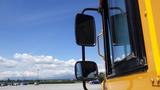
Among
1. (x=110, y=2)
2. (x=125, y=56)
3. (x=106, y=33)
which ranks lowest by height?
(x=125, y=56)

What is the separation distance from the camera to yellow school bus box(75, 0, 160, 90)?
7.81 feet

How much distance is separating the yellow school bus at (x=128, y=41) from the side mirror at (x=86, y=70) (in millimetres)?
19

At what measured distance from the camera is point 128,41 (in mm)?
2936

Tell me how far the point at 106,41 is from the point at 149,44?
56.6 inches

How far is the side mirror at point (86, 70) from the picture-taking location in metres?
3.91

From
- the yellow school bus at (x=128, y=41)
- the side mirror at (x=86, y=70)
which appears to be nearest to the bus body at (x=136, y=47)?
the yellow school bus at (x=128, y=41)

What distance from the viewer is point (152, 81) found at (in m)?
2.36

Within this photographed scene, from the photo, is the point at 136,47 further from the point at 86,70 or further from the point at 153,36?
the point at 86,70

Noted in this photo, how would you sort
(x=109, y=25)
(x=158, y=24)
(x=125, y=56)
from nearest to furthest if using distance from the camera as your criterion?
1. (x=158, y=24)
2. (x=125, y=56)
3. (x=109, y=25)

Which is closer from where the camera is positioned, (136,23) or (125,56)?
(136,23)

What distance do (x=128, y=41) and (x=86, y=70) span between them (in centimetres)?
106

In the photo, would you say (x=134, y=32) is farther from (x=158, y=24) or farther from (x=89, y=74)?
(x=89, y=74)

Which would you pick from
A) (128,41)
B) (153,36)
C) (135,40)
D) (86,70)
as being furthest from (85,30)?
(153,36)

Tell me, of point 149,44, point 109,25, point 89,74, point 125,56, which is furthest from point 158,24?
point 89,74
